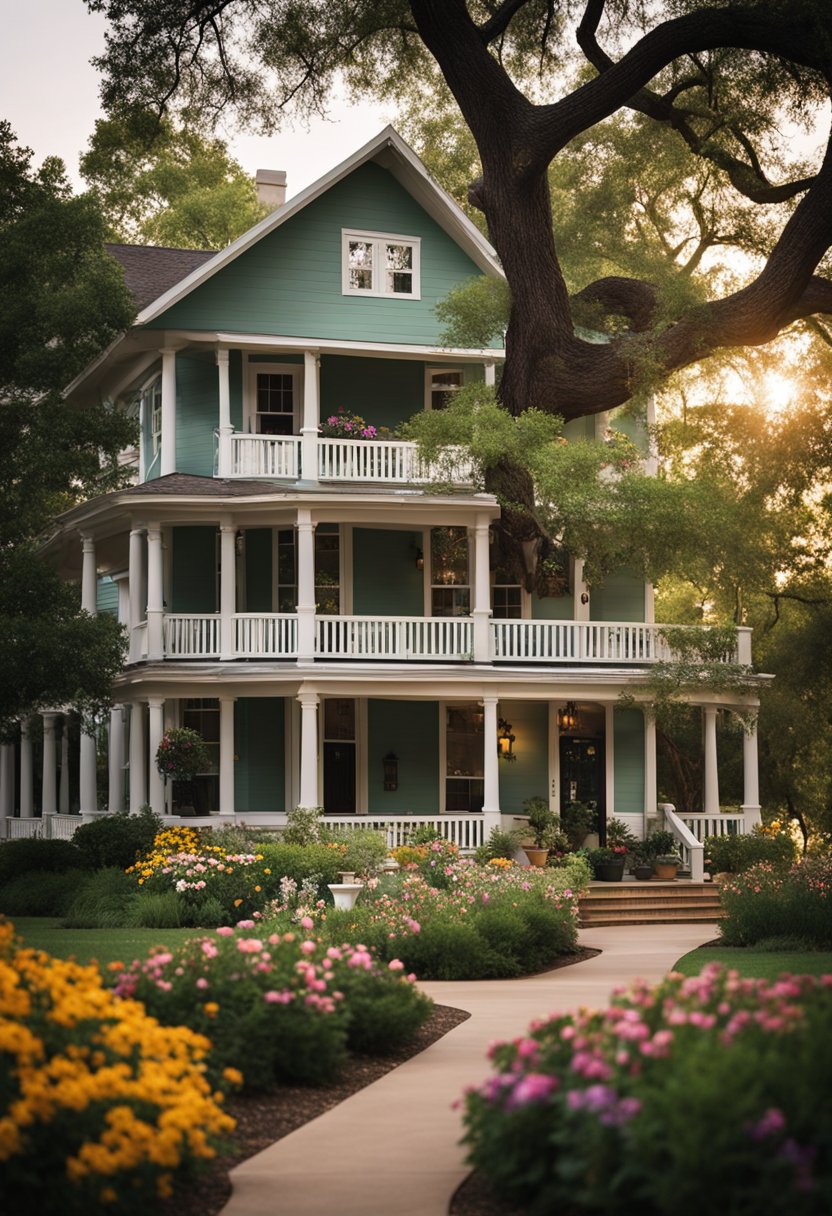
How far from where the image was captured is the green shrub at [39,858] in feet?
80.4

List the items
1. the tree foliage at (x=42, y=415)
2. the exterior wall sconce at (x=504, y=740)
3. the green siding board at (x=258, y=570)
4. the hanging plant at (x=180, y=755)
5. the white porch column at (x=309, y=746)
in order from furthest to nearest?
the exterior wall sconce at (x=504, y=740), the green siding board at (x=258, y=570), the white porch column at (x=309, y=746), the hanging plant at (x=180, y=755), the tree foliage at (x=42, y=415)

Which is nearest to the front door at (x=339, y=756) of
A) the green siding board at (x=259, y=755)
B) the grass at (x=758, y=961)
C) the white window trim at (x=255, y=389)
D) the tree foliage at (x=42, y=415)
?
the green siding board at (x=259, y=755)

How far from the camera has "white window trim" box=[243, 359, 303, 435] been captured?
29.0 m

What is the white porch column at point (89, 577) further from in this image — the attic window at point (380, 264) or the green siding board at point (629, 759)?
the green siding board at point (629, 759)

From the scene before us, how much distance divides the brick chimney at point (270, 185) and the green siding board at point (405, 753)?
Result: 42.1ft

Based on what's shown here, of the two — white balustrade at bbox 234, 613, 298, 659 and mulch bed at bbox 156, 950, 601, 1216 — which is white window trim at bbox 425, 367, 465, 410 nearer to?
white balustrade at bbox 234, 613, 298, 659

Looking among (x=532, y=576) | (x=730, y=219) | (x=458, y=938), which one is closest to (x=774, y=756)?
(x=532, y=576)

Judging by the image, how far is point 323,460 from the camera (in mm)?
28094

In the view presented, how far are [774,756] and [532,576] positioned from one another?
11.0 meters

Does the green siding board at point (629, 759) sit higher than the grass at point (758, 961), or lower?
higher

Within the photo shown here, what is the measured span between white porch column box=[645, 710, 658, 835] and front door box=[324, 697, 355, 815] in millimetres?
5299

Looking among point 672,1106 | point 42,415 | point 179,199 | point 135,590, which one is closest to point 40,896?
point 42,415

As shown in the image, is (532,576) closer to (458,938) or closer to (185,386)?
(185,386)

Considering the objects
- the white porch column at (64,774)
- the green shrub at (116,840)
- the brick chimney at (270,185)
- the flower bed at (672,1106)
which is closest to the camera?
the flower bed at (672,1106)
